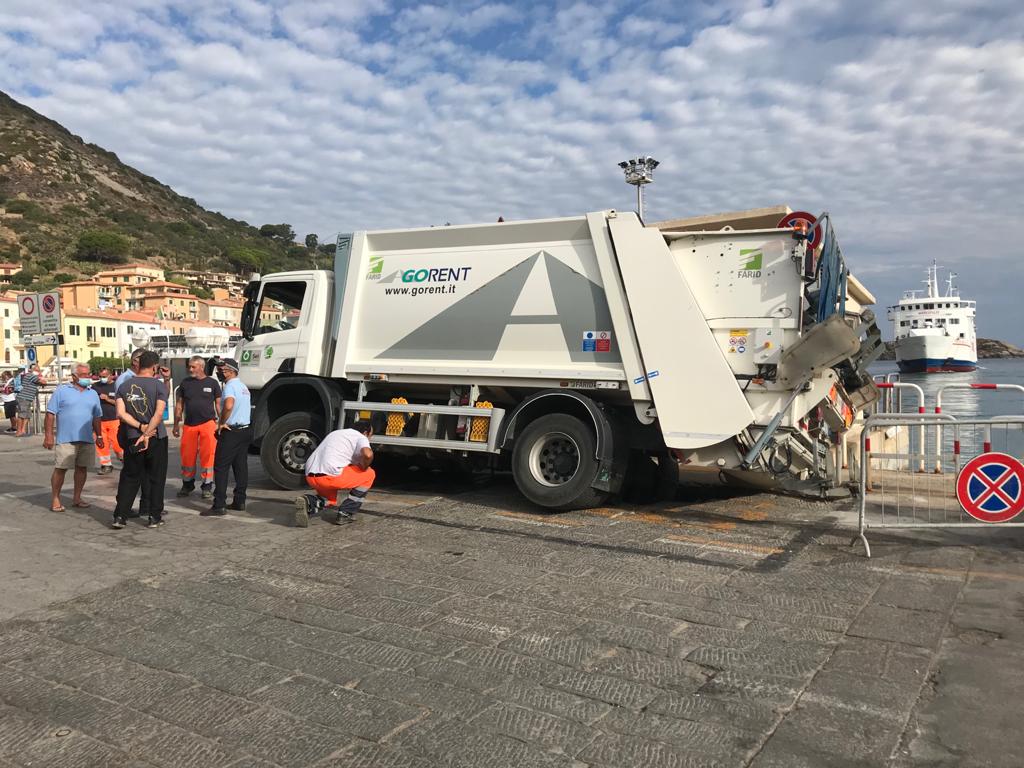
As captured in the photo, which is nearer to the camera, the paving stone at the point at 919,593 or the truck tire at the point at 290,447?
the paving stone at the point at 919,593

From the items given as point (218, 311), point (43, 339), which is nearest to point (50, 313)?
point (43, 339)

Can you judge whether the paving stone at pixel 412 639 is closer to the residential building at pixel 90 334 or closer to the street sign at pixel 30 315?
the street sign at pixel 30 315

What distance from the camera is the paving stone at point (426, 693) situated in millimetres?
3631

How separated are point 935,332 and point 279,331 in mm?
89945

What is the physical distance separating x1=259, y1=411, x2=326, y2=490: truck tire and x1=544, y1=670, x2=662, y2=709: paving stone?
20.3ft

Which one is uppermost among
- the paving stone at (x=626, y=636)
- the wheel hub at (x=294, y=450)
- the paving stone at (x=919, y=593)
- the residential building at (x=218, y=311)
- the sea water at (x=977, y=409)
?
the residential building at (x=218, y=311)

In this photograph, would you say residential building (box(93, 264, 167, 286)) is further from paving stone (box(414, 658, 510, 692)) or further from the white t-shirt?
paving stone (box(414, 658, 510, 692))

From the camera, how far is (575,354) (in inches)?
318

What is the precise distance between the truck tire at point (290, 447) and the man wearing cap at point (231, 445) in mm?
1074

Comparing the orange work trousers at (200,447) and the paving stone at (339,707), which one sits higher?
the orange work trousers at (200,447)

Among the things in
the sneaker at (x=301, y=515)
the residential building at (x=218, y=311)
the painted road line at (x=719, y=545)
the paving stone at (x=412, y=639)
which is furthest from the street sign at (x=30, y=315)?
the residential building at (x=218, y=311)

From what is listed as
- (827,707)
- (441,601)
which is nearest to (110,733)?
(441,601)

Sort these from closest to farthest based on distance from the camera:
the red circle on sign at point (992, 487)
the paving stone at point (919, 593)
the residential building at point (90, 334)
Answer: the paving stone at point (919, 593)
the red circle on sign at point (992, 487)
the residential building at point (90, 334)

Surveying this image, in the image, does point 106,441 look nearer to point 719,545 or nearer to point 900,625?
point 719,545
